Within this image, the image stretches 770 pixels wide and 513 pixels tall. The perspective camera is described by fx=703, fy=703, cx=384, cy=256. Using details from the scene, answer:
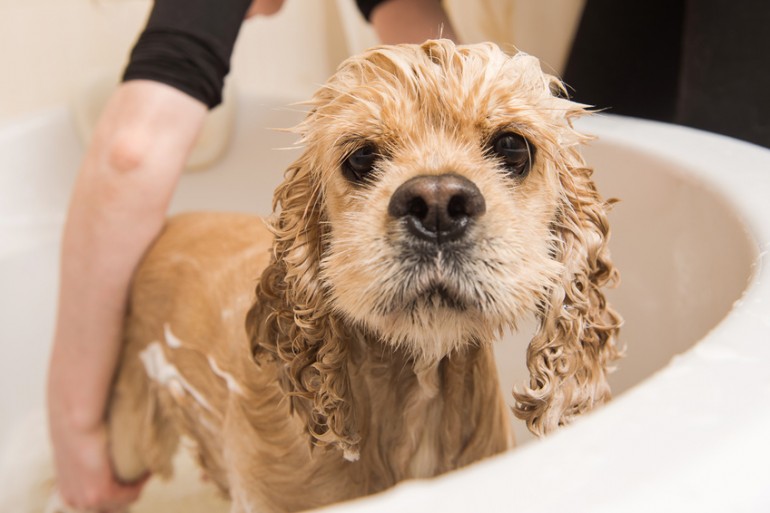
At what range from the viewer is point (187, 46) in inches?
42.6

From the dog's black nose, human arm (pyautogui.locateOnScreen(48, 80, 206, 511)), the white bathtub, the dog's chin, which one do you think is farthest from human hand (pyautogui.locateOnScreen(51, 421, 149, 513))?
the dog's black nose

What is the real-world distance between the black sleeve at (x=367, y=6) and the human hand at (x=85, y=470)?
1.07 m

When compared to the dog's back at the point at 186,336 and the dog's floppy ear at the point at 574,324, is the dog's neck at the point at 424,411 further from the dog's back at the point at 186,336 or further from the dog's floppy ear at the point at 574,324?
the dog's back at the point at 186,336

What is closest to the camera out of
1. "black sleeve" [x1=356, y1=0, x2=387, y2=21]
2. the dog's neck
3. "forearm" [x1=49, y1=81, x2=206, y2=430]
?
the dog's neck

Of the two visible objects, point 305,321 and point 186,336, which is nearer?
point 305,321

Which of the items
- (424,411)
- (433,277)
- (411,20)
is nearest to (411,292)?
(433,277)

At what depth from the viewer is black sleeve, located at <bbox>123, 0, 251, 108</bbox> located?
1.08 meters

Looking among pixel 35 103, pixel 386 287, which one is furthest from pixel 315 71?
pixel 386 287

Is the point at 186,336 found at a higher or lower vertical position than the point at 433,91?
lower

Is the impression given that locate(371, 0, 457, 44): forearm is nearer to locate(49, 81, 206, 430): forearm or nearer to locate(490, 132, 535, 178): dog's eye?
locate(49, 81, 206, 430): forearm

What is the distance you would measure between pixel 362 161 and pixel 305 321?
0.19 metres

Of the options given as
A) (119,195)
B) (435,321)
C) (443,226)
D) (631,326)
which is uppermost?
(443,226)

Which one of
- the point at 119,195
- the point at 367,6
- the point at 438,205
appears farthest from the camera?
the point at 367,6

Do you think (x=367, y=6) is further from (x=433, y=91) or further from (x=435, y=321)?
(x=435, y=321)
